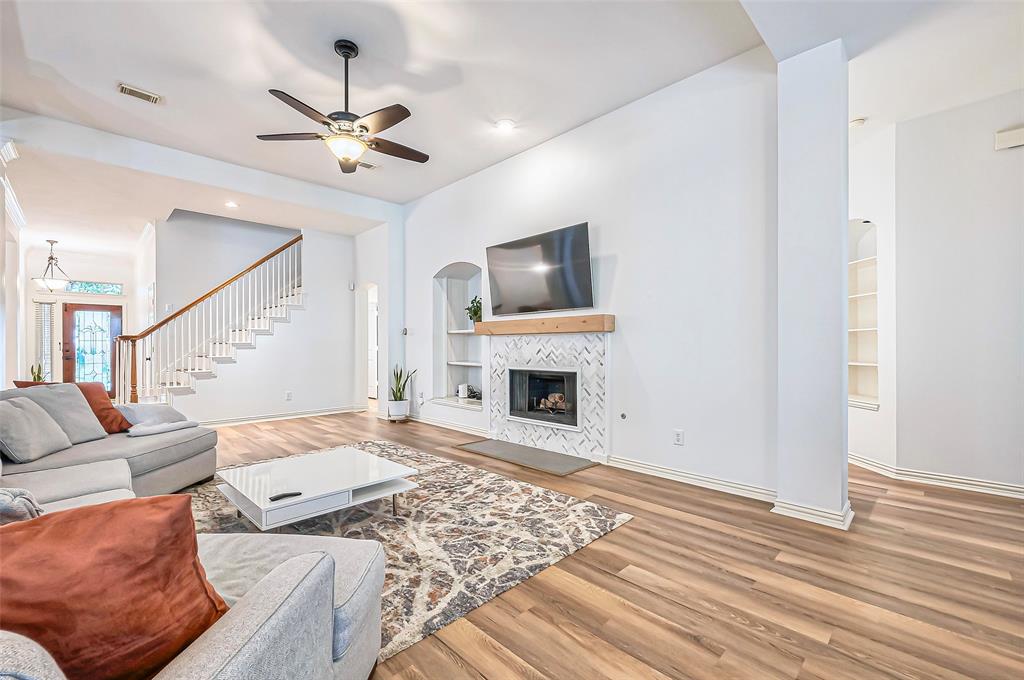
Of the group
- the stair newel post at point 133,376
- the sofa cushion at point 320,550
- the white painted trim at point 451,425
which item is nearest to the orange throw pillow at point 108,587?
the sofa cushion at point 320,550

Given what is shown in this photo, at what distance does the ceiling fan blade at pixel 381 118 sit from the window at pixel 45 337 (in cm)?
912

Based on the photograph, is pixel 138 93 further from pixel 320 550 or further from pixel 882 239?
pixel 882 239

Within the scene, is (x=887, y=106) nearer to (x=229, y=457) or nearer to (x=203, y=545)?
(x=203, y=545)

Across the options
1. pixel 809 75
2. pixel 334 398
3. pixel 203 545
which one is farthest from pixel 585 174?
pixel 334 398

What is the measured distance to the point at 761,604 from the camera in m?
1.93

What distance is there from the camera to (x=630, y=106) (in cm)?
397

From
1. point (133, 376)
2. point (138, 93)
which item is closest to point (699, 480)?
point (138, 93)

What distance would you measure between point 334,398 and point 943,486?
285 inches

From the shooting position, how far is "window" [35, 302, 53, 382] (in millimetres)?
8273

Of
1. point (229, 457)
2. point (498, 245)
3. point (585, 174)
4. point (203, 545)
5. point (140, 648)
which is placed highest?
point (585, 174)

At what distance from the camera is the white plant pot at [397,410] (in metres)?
6.25

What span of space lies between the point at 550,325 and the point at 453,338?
225 cm

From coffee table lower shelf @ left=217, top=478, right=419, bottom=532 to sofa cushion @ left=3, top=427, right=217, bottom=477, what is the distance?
632 millimetres

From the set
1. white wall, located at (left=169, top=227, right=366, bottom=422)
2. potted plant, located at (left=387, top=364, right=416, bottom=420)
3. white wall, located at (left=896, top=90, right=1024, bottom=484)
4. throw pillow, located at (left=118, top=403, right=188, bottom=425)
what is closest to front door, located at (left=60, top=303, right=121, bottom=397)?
white wall, located at (left=169, top=227, right=366, bottom=422)
